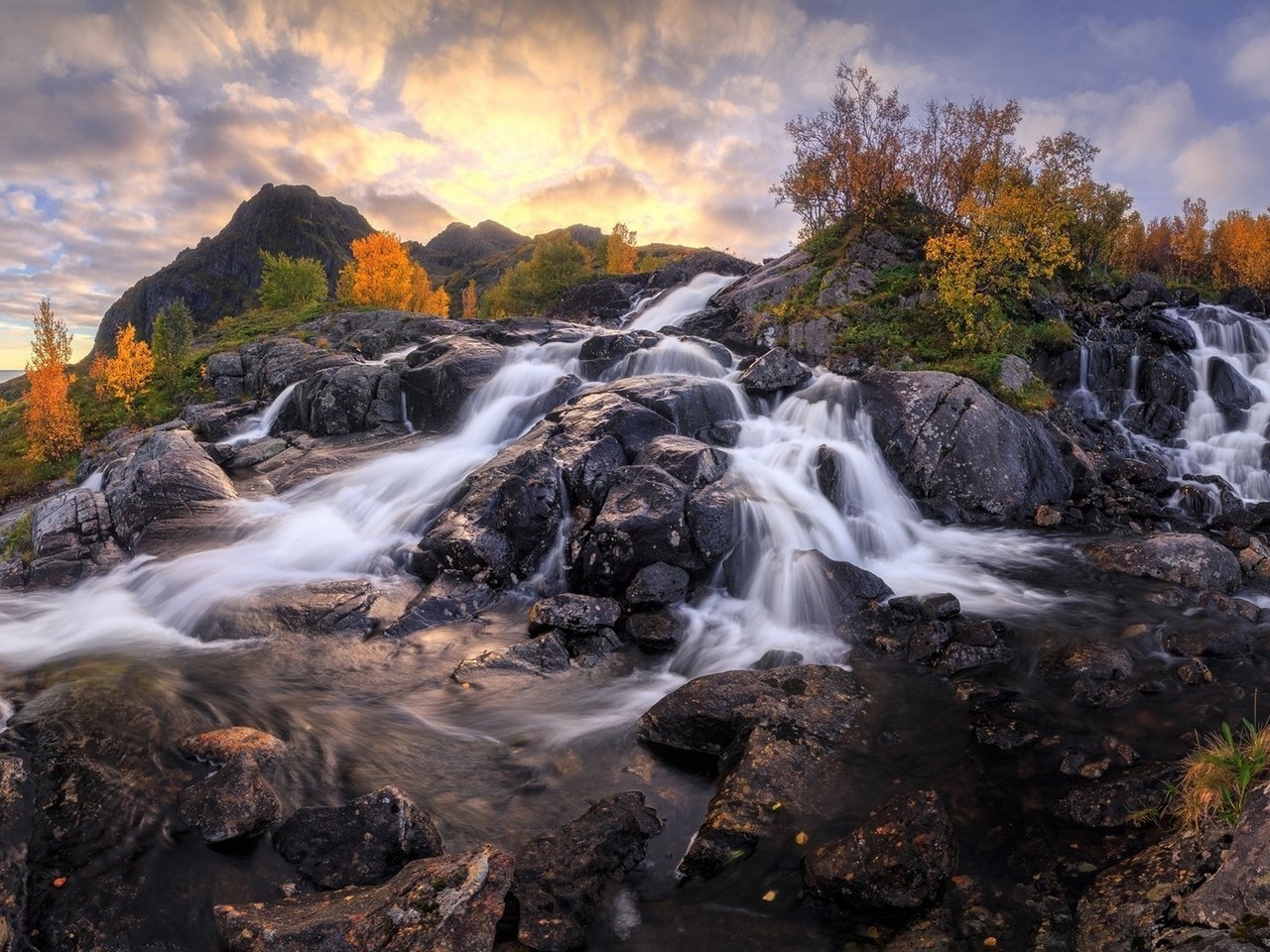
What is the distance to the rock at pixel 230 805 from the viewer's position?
624 centimetres

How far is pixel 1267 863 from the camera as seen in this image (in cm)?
427

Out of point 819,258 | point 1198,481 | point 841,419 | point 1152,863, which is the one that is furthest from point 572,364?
point 1152,863

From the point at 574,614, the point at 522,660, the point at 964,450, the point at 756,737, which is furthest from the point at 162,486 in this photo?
the point at 964,450

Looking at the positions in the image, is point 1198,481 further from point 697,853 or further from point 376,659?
point 376,659

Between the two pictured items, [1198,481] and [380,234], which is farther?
[380,234]

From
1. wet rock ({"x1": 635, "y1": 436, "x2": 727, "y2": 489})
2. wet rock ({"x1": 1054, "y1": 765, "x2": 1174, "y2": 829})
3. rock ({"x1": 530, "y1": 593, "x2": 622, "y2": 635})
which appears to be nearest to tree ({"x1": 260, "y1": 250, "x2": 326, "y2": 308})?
wet rock ({"x1": 635, "y1": 436, "x2": 727, "y2": 489})

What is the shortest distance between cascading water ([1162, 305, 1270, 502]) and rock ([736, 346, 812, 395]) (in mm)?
13665

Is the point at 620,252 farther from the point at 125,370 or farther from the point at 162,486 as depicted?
the point at 162,486

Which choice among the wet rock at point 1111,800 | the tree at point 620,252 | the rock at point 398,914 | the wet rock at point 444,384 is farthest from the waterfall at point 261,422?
the tree at point 620,252

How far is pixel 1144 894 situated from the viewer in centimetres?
507

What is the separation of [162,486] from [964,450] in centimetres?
2275

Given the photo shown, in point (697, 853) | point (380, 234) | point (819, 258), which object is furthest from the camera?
point (380, 234)

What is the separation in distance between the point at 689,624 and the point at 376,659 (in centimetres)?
586

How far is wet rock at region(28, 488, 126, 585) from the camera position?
47.1 ft
